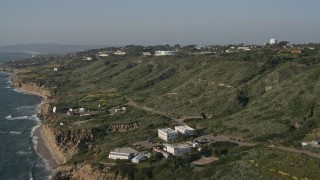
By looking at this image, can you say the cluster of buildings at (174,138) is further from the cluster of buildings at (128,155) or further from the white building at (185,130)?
the cluster of buildings at (128,155)

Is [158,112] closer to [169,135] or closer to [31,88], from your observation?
[169,135]

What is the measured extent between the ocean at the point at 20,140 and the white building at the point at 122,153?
10405 millimetres

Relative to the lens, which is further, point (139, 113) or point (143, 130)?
point (139, 113)

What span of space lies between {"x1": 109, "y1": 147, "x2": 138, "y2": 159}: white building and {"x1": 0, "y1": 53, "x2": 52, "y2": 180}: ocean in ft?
34.1

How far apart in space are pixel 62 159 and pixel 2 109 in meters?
53.8

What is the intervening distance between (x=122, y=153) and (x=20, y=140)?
3332 centimetres

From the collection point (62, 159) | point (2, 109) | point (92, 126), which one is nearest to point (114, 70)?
point (2, 109)

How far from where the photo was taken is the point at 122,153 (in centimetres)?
6238

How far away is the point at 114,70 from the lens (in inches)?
6649

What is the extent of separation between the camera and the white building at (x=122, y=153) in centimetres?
6200

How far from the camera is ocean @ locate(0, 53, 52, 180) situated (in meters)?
70.1

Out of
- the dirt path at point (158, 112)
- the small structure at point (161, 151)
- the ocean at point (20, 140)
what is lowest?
the ocean at point (20, 140)

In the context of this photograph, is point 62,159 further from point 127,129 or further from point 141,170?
point 141,170

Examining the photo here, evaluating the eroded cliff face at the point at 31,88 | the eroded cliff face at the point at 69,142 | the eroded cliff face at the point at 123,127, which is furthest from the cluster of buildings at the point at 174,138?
the eroded cliff face at the point at 31,88
